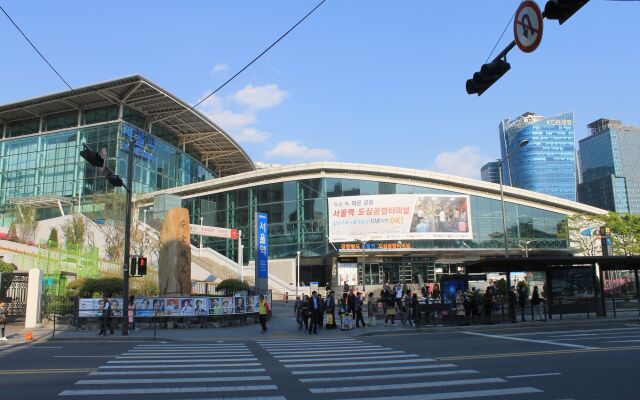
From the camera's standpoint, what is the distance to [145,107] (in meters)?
70.3

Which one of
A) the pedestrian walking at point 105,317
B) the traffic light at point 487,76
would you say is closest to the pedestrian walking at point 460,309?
the pedestrian walking at point 105,317

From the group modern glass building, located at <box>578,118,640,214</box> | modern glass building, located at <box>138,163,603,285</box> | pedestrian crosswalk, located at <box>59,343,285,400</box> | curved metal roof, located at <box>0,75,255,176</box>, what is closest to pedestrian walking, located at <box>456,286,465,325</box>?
pedestrian crosswalk, located at <box>59,343,285,400</box>

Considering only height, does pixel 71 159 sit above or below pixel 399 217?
above

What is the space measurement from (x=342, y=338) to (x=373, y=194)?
40.9m

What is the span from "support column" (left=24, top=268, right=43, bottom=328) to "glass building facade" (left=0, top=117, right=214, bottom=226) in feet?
126

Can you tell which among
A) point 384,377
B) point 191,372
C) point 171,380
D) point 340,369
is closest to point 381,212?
point 340,369

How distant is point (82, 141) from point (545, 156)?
159 m

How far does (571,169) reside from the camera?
18712cm

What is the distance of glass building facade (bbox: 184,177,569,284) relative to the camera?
6016 cm

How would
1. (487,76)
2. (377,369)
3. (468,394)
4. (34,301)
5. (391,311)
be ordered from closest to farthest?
1. (468,394)
2. (487,76)
3. (377,369)
4. (391,311)
5. (34,301)

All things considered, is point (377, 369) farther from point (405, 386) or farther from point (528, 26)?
point (528, 26)

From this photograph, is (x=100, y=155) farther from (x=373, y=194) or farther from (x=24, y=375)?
(x=373, y=194)

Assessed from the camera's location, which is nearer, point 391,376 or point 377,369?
point 391,376

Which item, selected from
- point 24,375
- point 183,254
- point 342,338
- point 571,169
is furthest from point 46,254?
point 571,169
